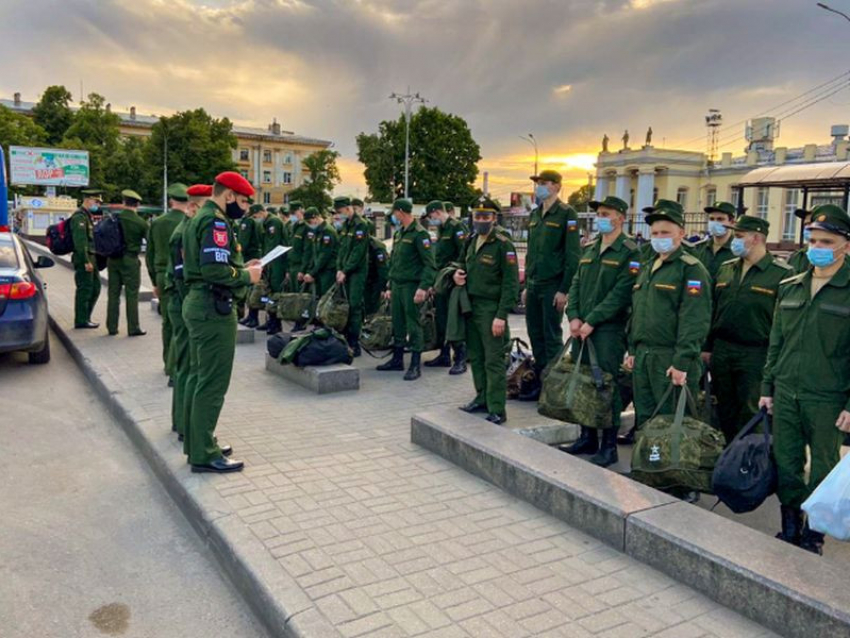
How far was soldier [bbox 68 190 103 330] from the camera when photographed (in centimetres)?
1030

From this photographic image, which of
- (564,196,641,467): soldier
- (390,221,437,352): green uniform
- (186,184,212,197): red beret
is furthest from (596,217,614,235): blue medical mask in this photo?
(186,184,212,197): red beret

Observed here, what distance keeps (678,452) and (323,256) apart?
6494 mm

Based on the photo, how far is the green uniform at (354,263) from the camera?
29.0 feet

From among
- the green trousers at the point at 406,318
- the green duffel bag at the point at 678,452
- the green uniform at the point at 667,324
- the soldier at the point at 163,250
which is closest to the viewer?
the green duffel bag at the point at 678,452

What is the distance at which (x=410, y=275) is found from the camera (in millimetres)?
8242

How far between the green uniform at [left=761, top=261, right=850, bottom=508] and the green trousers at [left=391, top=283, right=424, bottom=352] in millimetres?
4683

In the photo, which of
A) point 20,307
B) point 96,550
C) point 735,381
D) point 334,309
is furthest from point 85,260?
point 735,381

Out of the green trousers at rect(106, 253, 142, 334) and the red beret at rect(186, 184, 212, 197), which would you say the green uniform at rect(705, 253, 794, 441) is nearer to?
the red beret at rect(186, 184, 212, 197)

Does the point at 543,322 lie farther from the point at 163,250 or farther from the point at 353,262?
the point at 163,250

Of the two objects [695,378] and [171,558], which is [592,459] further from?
[171,558]

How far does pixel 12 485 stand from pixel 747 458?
15.7ft

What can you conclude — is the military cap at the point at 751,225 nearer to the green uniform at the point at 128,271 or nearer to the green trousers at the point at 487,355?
the green trousers at the point at 487,355

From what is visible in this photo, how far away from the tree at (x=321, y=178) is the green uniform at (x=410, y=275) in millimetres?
70652

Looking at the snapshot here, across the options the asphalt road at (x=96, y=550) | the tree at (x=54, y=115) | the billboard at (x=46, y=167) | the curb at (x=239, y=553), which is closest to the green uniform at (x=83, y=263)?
the asphalt road at (x=96, y=550)
